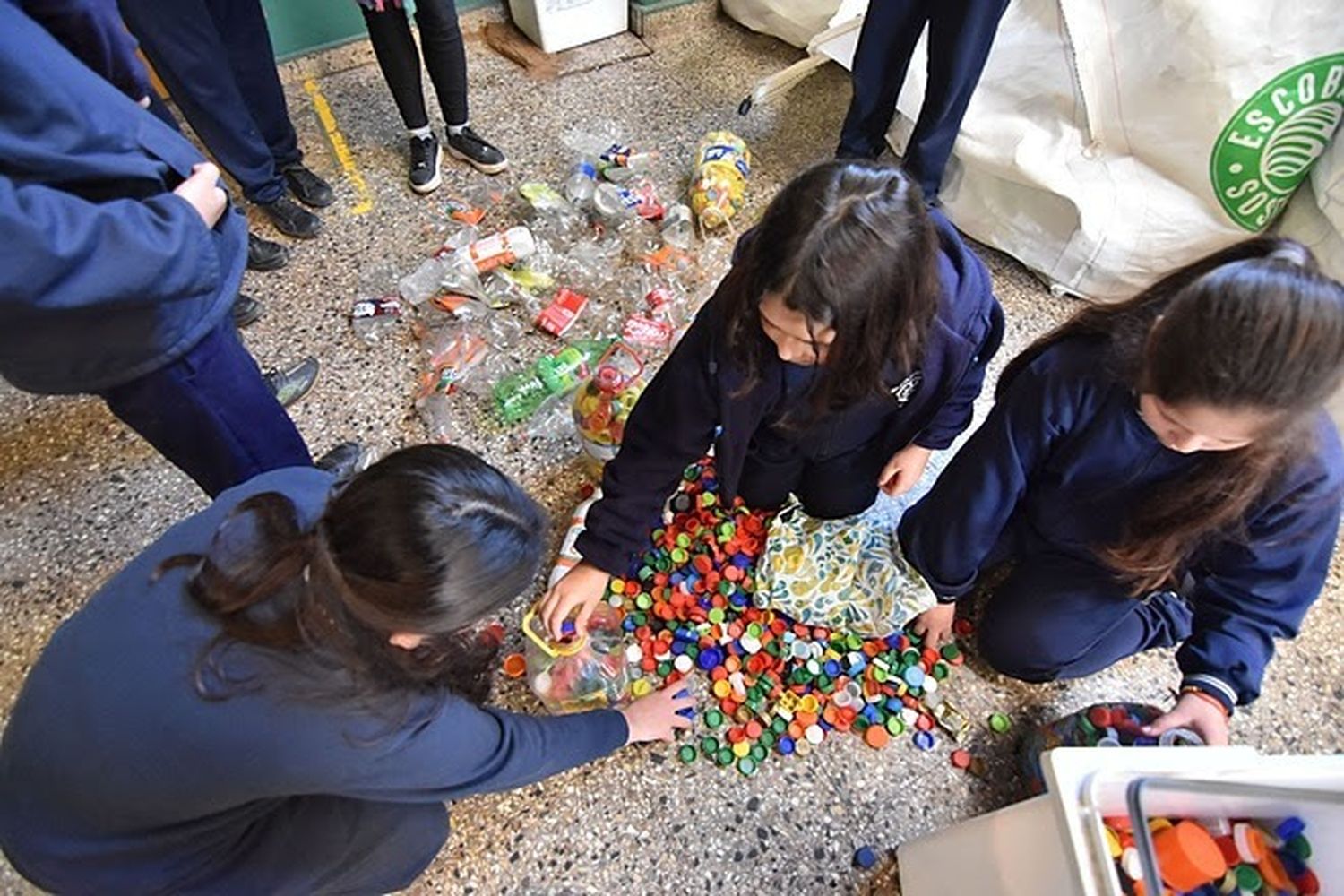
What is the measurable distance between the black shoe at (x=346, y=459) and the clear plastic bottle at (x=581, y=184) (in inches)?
30.3

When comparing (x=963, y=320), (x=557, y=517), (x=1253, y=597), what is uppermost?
(x=963, y=320)

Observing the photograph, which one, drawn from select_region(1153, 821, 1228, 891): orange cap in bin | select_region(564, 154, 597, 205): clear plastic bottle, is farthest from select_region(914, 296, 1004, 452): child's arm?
select_region(564, 154, 597, 205): clear plastic bottle

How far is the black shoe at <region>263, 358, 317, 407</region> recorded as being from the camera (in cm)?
163

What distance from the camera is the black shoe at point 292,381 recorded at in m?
1.63

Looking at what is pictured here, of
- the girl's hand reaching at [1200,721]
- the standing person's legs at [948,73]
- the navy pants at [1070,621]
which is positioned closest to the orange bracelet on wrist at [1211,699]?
the girl's hand reaching at [1200,721]

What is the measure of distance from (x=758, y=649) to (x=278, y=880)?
0.73 m

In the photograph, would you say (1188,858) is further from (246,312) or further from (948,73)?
(246,312)

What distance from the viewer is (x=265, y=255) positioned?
1833 millimetres

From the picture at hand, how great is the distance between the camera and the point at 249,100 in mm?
1809

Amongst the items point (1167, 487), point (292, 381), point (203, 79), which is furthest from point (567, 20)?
point (1167, 487)

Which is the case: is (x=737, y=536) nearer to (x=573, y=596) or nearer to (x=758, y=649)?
(x=758, y=649)

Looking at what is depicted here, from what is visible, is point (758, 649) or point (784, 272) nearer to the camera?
point (784, 272)

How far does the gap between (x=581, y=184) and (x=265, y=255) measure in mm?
704

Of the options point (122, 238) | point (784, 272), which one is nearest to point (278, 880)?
point (122, 238)
